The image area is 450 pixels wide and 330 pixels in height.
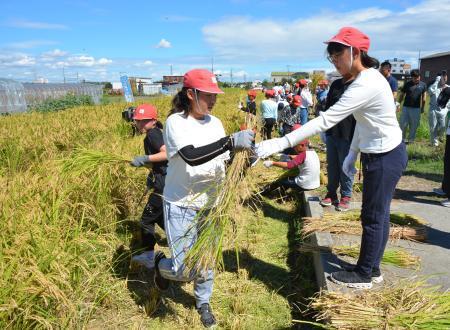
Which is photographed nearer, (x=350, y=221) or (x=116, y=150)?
(x=350, y=221)

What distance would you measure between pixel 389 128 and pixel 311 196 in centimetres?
267

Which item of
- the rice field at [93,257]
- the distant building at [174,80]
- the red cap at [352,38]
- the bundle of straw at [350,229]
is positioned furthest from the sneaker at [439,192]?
the distant building at [174,80]

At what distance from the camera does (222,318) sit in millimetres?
2826

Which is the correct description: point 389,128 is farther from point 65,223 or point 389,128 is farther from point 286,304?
point 65,223

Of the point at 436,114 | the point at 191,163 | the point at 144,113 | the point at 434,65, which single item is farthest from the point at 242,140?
the point at 434,65

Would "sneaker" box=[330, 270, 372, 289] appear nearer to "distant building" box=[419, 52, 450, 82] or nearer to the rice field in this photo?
the rice field

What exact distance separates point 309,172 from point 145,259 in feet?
8.51

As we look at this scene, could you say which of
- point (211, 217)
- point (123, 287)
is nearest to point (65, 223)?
point (123, 287)

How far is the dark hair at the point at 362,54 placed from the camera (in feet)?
7.34

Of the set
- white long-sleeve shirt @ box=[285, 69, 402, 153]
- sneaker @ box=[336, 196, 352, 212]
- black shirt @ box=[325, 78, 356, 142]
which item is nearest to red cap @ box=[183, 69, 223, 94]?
white long-sleeve shirt @ box=[285, 69, 402, 153]

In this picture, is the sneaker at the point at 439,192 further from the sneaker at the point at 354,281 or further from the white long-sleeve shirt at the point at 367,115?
the white long-sleeve shirt at the point at 367,115

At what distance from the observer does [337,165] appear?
4512mm

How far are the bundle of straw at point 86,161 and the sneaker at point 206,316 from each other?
153 cm

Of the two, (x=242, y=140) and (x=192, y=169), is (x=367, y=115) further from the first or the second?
(x=192, y=169)
